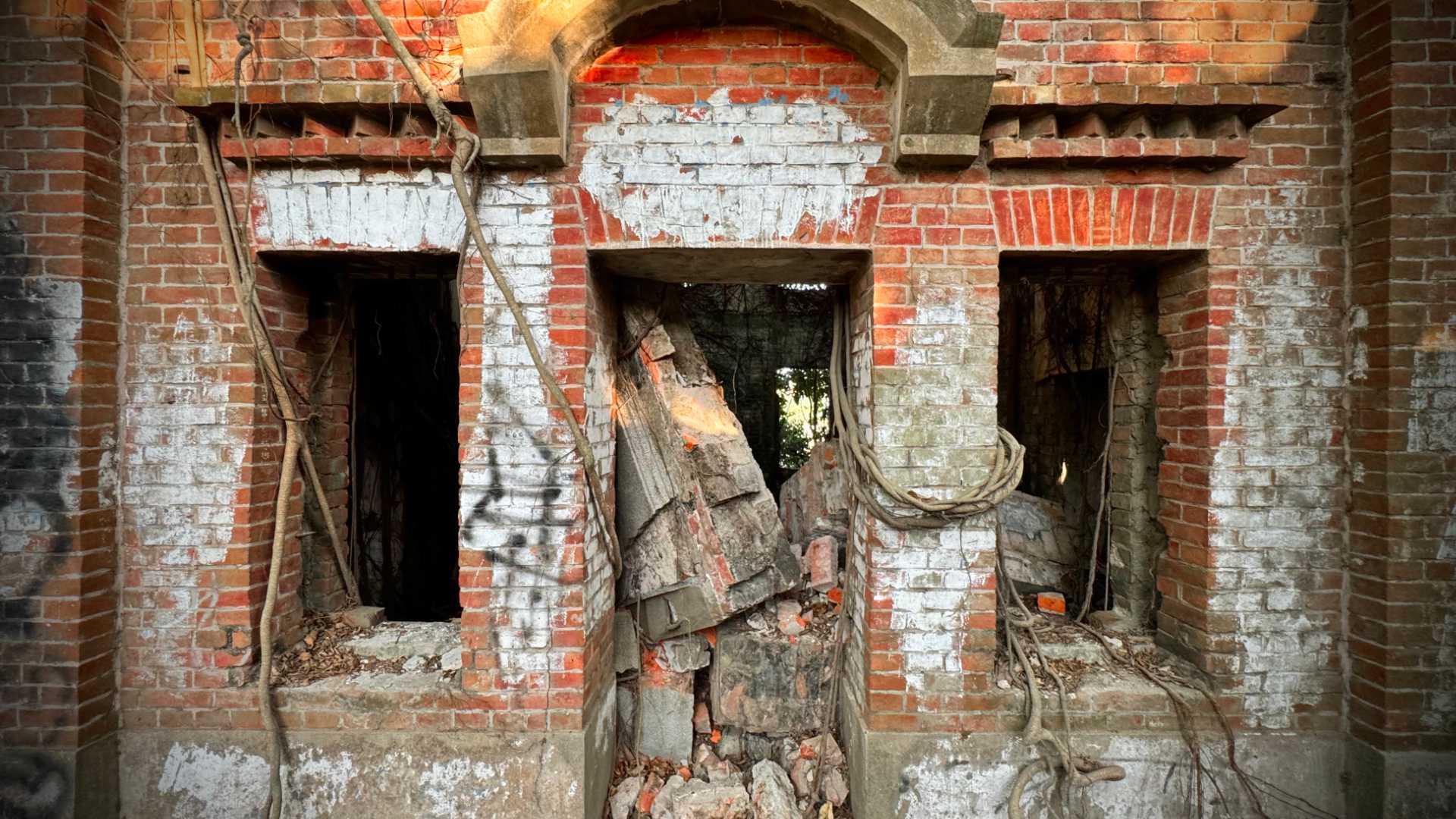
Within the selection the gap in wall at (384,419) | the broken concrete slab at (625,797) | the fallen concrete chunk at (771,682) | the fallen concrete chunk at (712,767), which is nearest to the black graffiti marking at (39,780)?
the gap in wall at (384,419)

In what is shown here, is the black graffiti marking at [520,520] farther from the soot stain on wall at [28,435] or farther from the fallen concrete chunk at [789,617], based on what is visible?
the soot stain on wall at [28,435]

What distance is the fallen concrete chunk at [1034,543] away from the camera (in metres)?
3.45

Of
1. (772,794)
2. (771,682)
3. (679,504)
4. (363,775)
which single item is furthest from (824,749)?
(363,775)

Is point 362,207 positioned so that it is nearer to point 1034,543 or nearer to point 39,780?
point 39,780

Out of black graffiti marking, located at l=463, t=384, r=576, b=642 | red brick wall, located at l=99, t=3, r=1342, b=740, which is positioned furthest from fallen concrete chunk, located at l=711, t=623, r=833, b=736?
black graffiti marking, located at l=463, t=384, r=576, b=642

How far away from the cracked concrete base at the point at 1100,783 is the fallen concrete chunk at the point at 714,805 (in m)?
0.54

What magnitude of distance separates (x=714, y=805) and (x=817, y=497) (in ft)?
5.50

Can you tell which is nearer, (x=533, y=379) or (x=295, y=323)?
(x=533, y=379)

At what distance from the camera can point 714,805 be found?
2693 millimetres

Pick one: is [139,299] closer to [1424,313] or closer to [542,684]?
[542,684]

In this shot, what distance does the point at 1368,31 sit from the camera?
245 centimetres

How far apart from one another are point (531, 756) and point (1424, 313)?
154 inches

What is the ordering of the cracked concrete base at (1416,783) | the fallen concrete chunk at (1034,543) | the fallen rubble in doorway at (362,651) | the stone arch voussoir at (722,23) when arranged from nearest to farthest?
the stone arch voussoir at (722,23)
the cracked concrete base at (1416,783)
the fallen rubble in doorway at (362,651)
the fallen concrete chunk at (1034,543)

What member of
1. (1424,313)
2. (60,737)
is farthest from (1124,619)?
(60,737)
